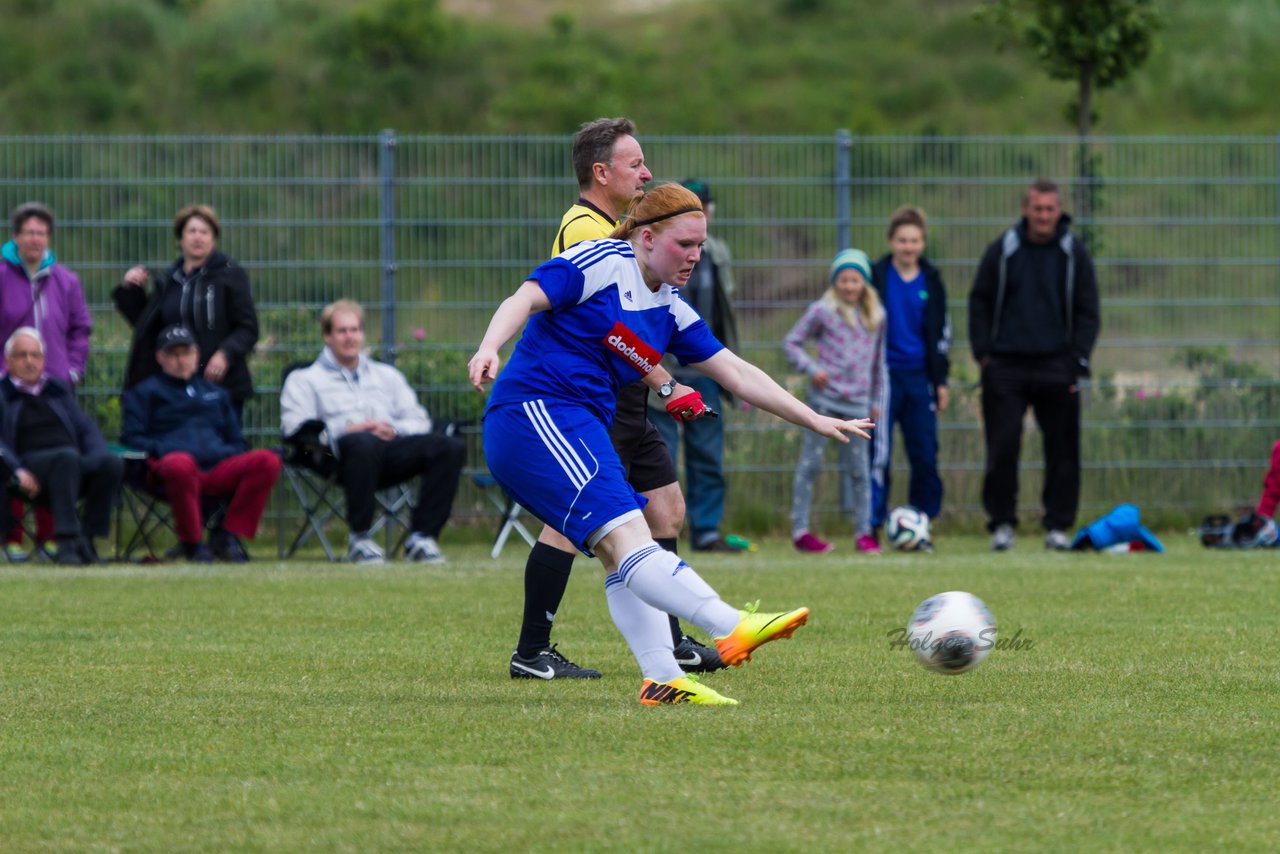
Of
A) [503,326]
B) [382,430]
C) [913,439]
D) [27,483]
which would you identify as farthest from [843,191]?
[503,326]

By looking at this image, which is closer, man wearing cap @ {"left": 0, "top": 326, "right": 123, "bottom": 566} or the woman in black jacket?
man wearing cap @ {"left": 0, "top": 326, "right": 123, "bottom": 566}

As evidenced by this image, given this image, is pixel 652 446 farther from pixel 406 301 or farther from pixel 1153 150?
pixel 1153 150

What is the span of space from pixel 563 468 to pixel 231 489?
6.37 metres

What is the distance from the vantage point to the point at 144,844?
13.1ft

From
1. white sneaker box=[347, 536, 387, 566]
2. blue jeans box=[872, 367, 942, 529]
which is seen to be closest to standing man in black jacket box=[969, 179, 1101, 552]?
blue jeans box=[872, 367, 942, 529]

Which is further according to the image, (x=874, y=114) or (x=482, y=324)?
(x=874, y=114)

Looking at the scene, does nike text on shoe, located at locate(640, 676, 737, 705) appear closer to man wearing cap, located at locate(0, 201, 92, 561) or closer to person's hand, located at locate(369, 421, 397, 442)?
person's hand, located at locate(369, 421, 397, 442)

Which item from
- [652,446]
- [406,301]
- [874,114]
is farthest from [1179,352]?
[874,114]

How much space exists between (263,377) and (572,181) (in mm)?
2577

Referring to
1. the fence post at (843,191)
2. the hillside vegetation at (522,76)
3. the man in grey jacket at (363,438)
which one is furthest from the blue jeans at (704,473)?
the hillside vegetation at (522,76)

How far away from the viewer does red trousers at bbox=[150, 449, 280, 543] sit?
11.6 m

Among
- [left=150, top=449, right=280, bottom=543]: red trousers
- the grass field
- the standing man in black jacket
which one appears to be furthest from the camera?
the standing man in black jacket

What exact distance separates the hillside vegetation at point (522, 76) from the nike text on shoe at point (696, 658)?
29526 mm

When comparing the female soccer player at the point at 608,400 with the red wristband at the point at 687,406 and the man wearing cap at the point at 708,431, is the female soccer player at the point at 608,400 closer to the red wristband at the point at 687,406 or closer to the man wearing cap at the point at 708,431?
the red wristband at the point at 687,406
